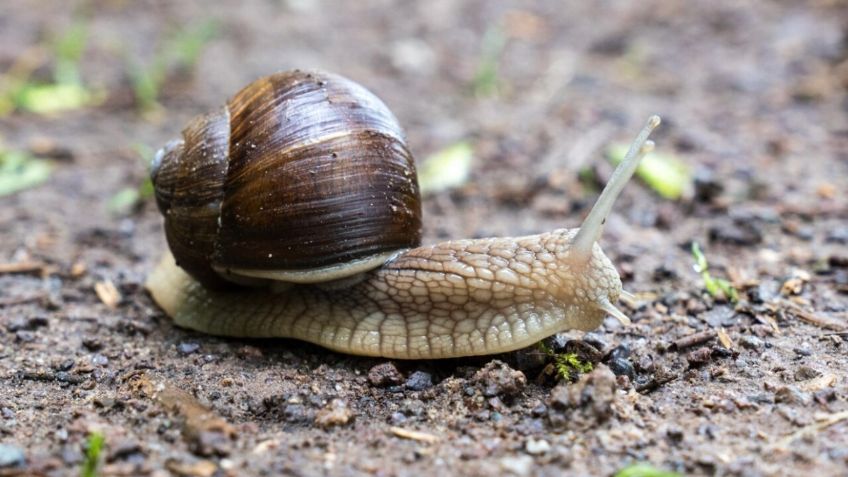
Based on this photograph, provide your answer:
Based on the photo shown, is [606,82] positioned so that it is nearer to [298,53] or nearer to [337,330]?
[298,53]

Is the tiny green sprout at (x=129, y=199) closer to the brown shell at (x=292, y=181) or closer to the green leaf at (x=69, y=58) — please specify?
the brown shell at (x=292, y=181)

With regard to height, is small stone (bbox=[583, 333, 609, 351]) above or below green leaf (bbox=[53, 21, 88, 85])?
below

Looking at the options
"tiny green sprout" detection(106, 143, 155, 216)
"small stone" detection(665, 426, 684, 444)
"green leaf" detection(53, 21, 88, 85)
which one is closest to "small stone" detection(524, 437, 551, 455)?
"small stone" detection(665, 426, 684, 444)

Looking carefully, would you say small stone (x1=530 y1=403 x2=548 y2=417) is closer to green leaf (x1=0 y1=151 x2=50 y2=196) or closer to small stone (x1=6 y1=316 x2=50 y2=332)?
small stone (x1=6 y1=316 x2=50 y2=332)

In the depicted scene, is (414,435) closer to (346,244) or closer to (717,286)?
(346,244)

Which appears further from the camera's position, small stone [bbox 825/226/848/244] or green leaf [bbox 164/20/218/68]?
green leaf [bbox 164/20/218/68]

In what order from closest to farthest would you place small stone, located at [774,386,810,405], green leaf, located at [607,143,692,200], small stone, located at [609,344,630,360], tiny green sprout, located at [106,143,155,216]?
small stone, located at [774,386,810,405], small stone, located at [609,344,630,360], green leaf, located at [607,143,692,200], tiny green sprout, located at [106,143,155,216]
